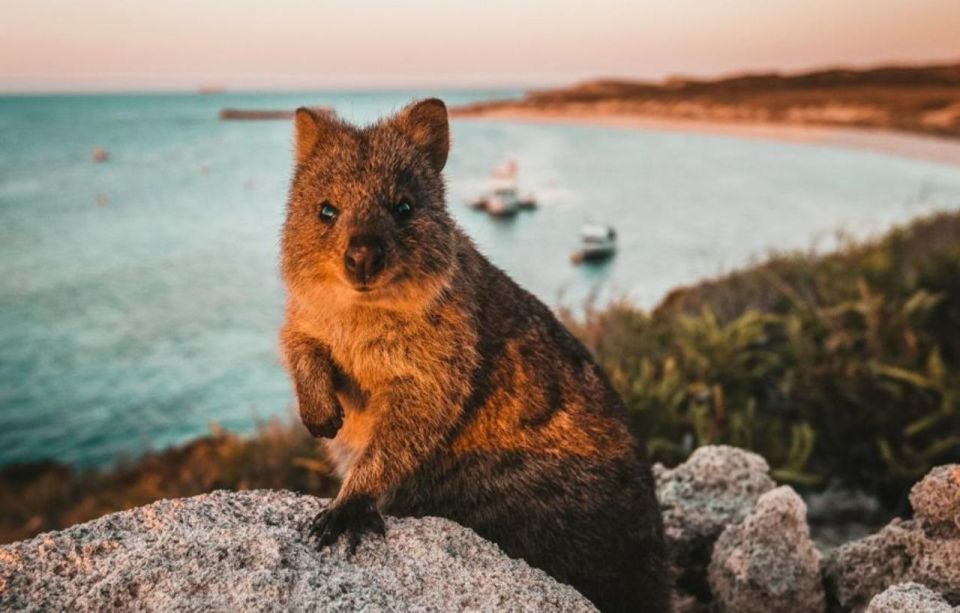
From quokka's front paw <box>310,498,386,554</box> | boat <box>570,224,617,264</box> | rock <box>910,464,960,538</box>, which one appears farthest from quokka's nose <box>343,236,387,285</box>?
boat <box>570,224,617,264</box>

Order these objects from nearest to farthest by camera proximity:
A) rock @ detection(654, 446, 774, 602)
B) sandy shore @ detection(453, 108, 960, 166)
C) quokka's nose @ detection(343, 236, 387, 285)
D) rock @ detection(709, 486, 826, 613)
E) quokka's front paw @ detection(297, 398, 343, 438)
A: quokka's nose @ detection(343, 236, 387, 285)
quokka's front paw @ detection(297, 398, 343, 438)
rock @ detection(709, 486, 826, 613)
rock @ detection(654, 446, 774, 602)
sandy shore @ detection(453, 108, 960, 166)

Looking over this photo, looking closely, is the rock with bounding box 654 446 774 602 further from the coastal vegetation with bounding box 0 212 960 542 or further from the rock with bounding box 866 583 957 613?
the rock with bounding box 866 583 957 613

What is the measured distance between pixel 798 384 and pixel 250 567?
23.5 feet

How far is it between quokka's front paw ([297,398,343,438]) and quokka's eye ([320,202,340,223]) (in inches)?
34.7

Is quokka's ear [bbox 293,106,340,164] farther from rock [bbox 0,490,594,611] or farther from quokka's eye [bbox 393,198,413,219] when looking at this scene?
rock [bbox 0,490,594,611]

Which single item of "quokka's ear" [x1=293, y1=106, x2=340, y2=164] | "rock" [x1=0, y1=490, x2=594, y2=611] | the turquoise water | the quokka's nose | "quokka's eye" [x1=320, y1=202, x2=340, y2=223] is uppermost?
"quokka's ear" [x1=293, y1=106, x2=340, y2=164]

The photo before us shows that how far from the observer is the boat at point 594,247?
32.9m

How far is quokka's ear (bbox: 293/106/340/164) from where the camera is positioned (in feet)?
14.1

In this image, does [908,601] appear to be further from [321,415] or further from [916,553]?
[321,415]

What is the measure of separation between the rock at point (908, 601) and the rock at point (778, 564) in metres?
0.95

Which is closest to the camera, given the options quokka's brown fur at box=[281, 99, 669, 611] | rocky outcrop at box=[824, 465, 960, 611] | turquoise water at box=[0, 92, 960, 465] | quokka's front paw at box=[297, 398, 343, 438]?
quokka's brown fur at box=[281, 99, 669, 611]

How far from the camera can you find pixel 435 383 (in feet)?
12.8

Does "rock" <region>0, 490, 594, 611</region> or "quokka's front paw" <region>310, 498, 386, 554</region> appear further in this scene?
"quokka's front paw" <region>310, 498, 386, 554</region>

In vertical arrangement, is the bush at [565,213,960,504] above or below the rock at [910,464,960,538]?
below
